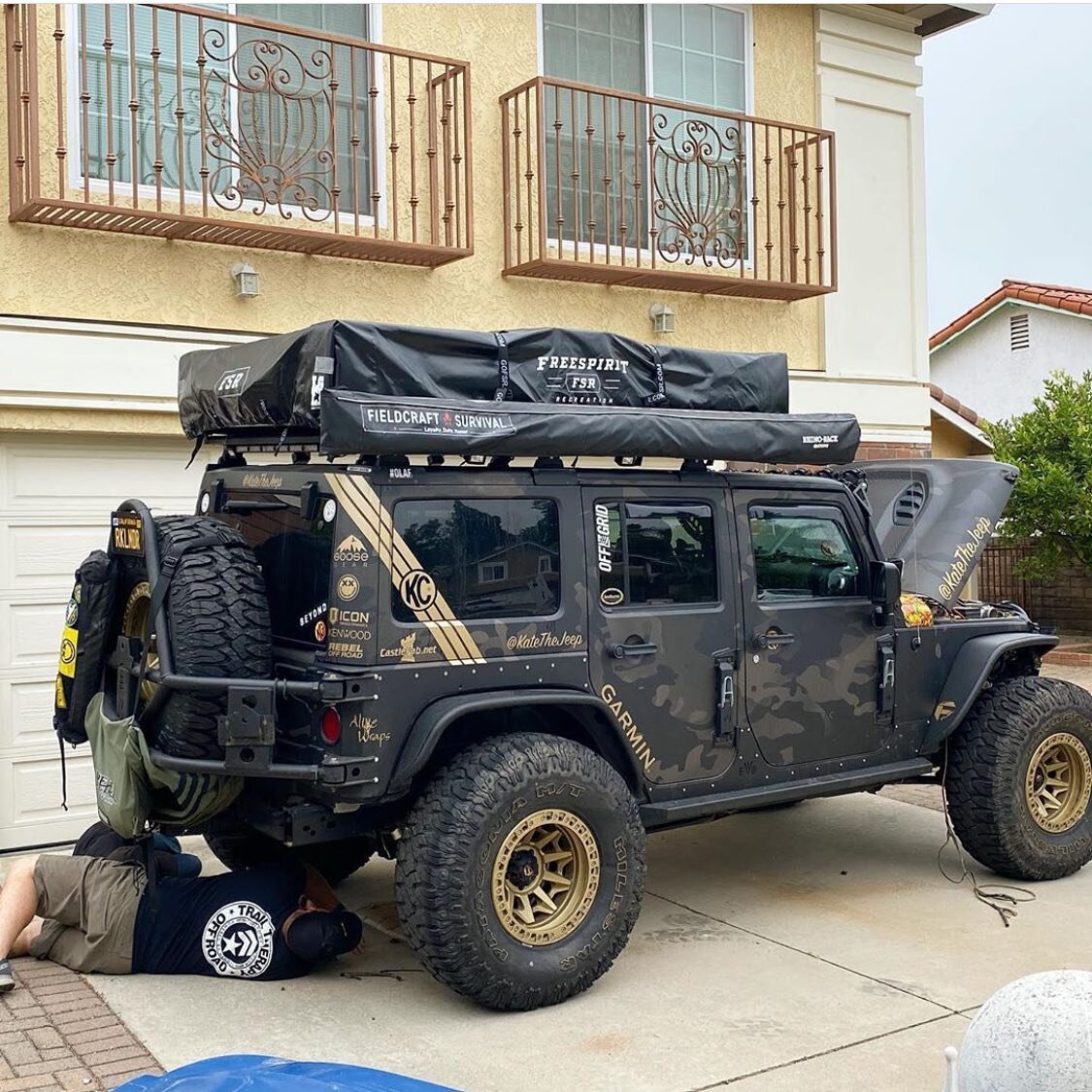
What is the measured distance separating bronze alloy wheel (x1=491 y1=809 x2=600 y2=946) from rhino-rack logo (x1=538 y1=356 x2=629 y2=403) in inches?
70.0

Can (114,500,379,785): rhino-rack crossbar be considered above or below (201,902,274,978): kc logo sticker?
above

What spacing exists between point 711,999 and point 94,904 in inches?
98.1

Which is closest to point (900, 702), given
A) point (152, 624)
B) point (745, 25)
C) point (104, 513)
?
point (152, 624)

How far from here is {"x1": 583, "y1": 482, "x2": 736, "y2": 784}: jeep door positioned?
5.69 m

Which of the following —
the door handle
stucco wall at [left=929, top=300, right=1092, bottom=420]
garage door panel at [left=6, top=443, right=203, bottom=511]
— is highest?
stucco wall at [left=929, top=300, right=1092, bottom=420]

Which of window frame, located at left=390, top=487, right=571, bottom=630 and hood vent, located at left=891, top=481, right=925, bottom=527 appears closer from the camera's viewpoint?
window frame, located at left=390, top=487, right=571, bottom=630

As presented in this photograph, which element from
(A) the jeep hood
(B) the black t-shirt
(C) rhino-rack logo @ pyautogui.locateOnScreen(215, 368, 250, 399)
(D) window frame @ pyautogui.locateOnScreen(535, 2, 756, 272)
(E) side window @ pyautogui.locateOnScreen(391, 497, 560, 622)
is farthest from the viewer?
(D) window frame @ pyautogui.locateOnScreen(535, 2, 756, 272)

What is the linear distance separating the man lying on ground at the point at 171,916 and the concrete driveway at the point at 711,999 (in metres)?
0.09

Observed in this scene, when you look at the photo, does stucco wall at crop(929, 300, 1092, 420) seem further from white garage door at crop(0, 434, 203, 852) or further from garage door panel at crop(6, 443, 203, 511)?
white garage door at crop(0, 434, 203, 852)

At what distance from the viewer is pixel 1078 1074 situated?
9.60 feet

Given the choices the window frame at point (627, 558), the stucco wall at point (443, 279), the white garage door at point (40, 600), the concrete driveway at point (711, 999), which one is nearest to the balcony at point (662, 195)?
the stucco wall at point (443, 279)

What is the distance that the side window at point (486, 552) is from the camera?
5293 mm

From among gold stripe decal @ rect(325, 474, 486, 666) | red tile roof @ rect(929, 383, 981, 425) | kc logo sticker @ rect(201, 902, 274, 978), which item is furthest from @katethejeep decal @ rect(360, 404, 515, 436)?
red tile roof @ rect(929, 383, 981, 425)

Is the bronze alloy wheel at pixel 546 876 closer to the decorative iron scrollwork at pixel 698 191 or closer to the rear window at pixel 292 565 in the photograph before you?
the rear window at pixel 292 565
